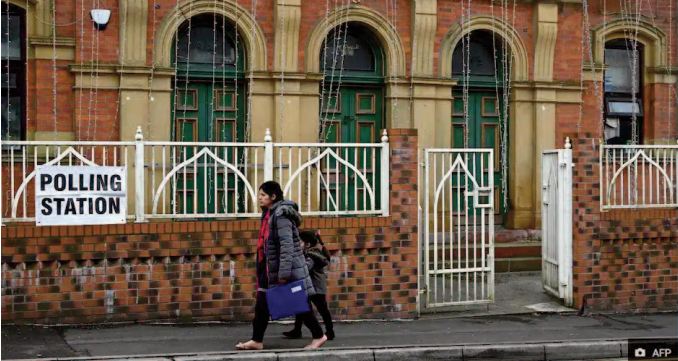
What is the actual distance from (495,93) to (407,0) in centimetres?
226

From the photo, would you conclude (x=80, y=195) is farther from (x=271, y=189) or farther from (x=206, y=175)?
(x=271, y=189)

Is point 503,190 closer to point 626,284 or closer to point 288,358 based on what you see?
point 626,284

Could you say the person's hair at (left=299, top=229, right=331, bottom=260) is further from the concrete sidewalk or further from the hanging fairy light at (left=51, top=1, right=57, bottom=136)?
the hanging fairy light at (left=51, top=1, right=57, bottom=136)

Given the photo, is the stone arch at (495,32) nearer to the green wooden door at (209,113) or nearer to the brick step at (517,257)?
the brick step at (517,257)

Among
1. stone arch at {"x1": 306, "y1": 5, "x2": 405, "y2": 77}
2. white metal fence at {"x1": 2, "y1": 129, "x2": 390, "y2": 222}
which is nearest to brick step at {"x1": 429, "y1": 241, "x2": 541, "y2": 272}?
stone arch at {"x1": 306, "y1": 5, "x2": 405, "y2": 77}

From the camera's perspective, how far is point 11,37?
13.7 m

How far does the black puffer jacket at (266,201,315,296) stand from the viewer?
8805mm

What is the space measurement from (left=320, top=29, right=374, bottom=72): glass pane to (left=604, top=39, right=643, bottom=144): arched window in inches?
180

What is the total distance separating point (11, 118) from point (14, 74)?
628mm

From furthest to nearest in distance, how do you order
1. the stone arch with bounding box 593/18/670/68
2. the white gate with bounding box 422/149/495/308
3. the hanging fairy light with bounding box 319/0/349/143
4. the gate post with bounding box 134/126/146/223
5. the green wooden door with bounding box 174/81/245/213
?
the stone arch with bounding box 593/18/670/68
the hanging fairy light with bounding box 319/0/349/143
the green wooden door with bounding box 174/81/245/213
the white gate with bounding box 422/149/495/308
the gate post with bounding box 134/126/146/223

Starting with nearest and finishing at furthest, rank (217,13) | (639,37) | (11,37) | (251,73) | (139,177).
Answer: (139,177) → (11,37) → (217,13) → (251,73) → (639,37)

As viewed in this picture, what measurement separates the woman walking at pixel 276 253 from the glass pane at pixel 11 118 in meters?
6.12

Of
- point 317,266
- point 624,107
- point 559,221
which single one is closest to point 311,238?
point 317,266

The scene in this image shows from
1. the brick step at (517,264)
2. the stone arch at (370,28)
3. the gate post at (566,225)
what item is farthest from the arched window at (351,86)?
the gate post at (566,225)
